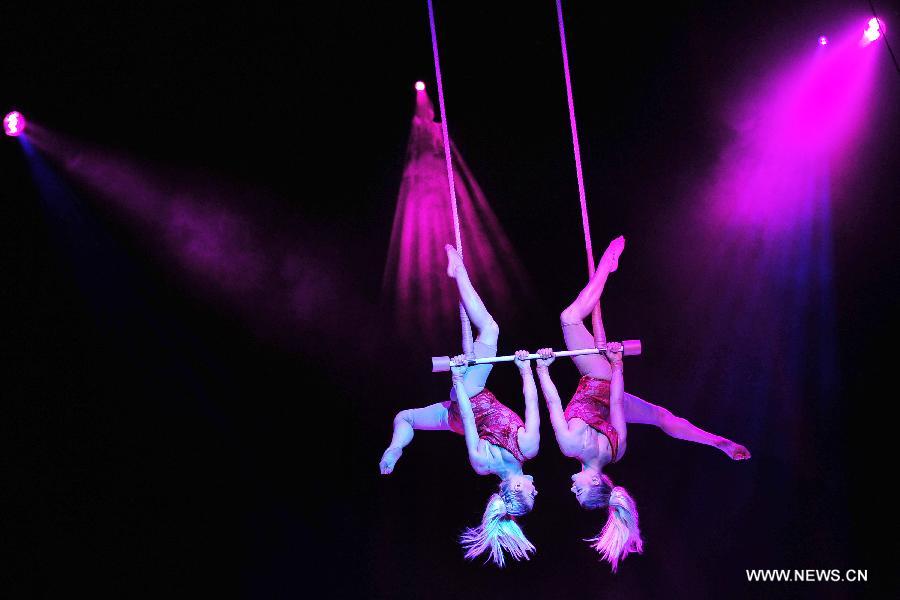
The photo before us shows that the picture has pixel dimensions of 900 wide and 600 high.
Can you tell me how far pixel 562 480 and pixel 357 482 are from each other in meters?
1.38

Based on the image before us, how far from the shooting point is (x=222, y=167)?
571 centimetres

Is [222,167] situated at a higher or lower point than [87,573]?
higher

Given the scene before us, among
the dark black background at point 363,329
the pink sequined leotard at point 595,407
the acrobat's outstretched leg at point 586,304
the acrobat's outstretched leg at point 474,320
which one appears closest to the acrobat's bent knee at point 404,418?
the acrobat's outstretched leg at point 474,320

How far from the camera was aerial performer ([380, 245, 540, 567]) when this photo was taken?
4.46 meters

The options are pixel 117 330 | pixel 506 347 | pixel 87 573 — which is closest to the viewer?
pixel 87 573

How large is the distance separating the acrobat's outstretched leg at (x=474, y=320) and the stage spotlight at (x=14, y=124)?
299 cm

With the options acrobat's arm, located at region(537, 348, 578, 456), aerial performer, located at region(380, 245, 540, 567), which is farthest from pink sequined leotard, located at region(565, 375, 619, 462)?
aerial performer, located at region(380, 245, 540, 567)

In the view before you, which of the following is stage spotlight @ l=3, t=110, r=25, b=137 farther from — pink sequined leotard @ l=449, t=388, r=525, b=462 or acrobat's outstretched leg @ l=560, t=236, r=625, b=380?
acrobat's outstretched leg @ l=560, t=236, r=625, b=380

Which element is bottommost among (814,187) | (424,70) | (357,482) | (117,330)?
(357,482)

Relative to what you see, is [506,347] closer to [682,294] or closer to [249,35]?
[682,294]

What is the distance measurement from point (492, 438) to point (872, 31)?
3674 millimetres

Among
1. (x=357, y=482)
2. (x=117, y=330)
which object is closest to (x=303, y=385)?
(x=357, y=482)

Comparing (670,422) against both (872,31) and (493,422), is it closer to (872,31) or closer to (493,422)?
(493,422)

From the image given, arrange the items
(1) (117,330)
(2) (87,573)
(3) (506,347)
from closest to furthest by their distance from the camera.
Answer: (2) (87,573)
(1) (117,330)
(3) (506,347)
